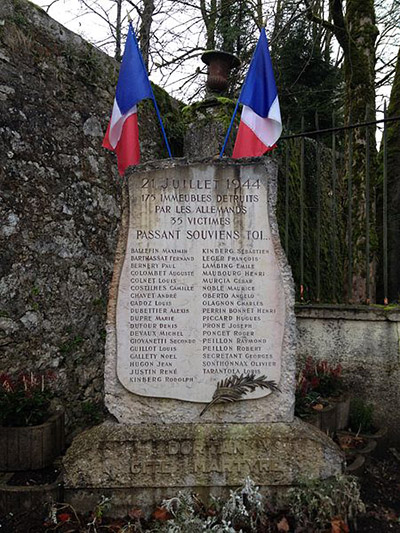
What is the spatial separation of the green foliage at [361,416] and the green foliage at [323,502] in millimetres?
1336

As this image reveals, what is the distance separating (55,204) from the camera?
446 cm

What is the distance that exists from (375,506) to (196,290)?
69.4 inches

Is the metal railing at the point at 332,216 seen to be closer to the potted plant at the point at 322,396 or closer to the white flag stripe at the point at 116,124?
the potted plant at the point at 322,396

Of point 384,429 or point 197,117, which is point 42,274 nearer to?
point 197,117

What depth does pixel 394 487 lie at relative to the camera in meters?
3.26

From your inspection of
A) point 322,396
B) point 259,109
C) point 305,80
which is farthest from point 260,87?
point 305,80

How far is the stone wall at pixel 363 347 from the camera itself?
160 inches

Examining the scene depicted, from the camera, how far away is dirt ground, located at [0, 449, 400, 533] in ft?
8.57

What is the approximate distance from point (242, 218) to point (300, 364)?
1.98 m

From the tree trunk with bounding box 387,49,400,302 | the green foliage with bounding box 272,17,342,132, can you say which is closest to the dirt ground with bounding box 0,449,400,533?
the tree trunk with bounding box 387,49,400,302

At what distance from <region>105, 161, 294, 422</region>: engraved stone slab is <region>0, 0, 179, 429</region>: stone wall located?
154 centimetres

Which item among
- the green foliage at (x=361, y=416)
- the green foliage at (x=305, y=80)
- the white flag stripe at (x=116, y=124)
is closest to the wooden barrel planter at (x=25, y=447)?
the white flag stripe at (x=116, y=124)

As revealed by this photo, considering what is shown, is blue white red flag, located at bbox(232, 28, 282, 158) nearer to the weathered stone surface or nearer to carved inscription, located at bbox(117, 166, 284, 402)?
carved inscription, located at bbox(117, 166, 284, 402)

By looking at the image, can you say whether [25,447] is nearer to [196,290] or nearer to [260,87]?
[196,290]
